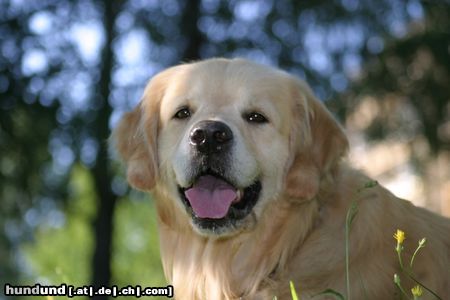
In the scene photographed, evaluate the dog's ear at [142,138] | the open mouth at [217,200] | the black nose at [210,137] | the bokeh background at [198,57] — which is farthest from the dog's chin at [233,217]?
the bokeh background at [198,57]

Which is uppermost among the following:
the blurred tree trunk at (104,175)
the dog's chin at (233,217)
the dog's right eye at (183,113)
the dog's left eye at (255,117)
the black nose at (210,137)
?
the blurred tree trunk at (104,175)

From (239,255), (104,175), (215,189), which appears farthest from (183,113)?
(104,175)

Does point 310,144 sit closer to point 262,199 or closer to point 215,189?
point 262,199

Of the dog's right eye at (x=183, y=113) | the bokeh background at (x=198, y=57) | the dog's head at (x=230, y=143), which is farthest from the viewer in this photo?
the bokeh background at (x=198, y=57)

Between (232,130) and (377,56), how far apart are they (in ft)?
17.8

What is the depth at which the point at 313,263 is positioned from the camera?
3.44m

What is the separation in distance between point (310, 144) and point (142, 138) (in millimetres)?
866

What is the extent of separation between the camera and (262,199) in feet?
11.9

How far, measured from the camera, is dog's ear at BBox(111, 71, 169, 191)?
383 centimetres

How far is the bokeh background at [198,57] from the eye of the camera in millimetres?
8320

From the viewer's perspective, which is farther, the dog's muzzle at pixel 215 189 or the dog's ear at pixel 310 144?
the dog's ear at pixel 310 144

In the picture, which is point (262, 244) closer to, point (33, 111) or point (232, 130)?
point (232, 130)

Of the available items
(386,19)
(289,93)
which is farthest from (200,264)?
(386,19)

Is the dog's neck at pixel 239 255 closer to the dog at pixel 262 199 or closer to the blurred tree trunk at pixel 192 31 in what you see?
the dog at pixel 262 199
